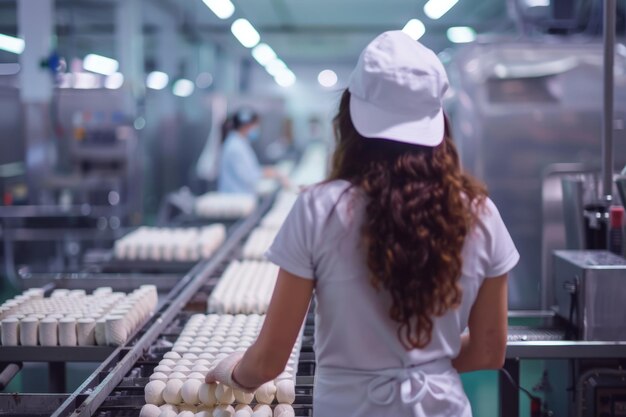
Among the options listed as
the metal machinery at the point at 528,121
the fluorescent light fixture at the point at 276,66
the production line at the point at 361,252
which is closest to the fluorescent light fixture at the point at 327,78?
the fluorescent light fixture at the point at 276,66

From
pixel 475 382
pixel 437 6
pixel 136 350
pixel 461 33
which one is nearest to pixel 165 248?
pixel 136 350

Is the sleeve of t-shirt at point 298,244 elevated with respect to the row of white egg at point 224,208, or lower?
elevated

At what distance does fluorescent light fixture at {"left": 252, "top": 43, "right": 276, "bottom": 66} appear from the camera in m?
12.0

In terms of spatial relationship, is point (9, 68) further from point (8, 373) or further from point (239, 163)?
point (8, 373)

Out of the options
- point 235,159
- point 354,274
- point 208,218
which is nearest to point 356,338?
point 354,274

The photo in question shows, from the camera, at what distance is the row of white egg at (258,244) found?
394 cm

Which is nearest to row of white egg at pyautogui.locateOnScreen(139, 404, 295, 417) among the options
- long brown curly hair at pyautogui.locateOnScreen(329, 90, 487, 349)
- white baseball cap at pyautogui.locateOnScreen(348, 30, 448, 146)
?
long brown curly hair at pyautogui.locateOnScreen(329, 90, 487, 349)

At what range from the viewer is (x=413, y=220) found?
1.32 metres

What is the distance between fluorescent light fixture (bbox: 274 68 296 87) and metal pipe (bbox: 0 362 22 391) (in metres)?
15.1

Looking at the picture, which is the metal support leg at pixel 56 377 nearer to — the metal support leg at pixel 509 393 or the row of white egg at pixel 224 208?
the metal support leg at pixel 509 393

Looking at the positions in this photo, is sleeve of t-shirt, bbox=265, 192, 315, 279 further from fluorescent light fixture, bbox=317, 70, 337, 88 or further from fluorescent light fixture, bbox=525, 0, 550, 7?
fluorescent light fixture, bbox=317, 70, 337, 88

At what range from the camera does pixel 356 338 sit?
55.8 inches

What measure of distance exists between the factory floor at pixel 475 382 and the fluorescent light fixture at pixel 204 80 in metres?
11.7

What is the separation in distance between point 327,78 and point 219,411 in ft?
62.6
